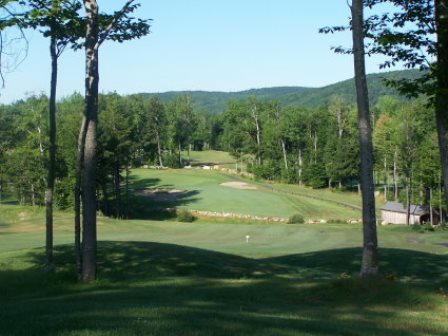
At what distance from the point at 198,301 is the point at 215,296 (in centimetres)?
148

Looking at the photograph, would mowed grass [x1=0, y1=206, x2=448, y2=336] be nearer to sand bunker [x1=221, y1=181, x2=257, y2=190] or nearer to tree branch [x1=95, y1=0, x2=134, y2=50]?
tree branch [x1=95, y1=0, x2=134, y2=50]

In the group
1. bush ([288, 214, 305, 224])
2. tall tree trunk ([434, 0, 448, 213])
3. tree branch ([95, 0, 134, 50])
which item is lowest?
bush ([288, 214, 305, 224])

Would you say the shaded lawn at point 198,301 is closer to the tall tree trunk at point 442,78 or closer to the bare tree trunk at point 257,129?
the tall tree trunk at point 442,78

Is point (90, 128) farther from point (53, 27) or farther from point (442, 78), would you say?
point (442, 78)

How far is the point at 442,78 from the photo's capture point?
49.7 feet

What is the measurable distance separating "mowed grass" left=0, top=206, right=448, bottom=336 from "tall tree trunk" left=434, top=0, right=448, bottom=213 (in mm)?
3674

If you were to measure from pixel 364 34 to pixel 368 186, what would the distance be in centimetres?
461

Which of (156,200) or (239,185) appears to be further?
(239,185)

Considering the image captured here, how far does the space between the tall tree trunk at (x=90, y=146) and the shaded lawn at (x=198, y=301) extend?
0.81 m

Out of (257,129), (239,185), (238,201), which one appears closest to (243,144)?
(257,129)

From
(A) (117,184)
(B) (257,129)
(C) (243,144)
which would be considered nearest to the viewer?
(A) (117,184)

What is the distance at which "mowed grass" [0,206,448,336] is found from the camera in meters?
9.02

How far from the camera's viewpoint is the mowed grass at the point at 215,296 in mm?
9023

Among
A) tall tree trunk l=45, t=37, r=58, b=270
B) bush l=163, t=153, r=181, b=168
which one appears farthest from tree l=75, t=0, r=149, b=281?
bush l=163, t=153, r=181, b=168
